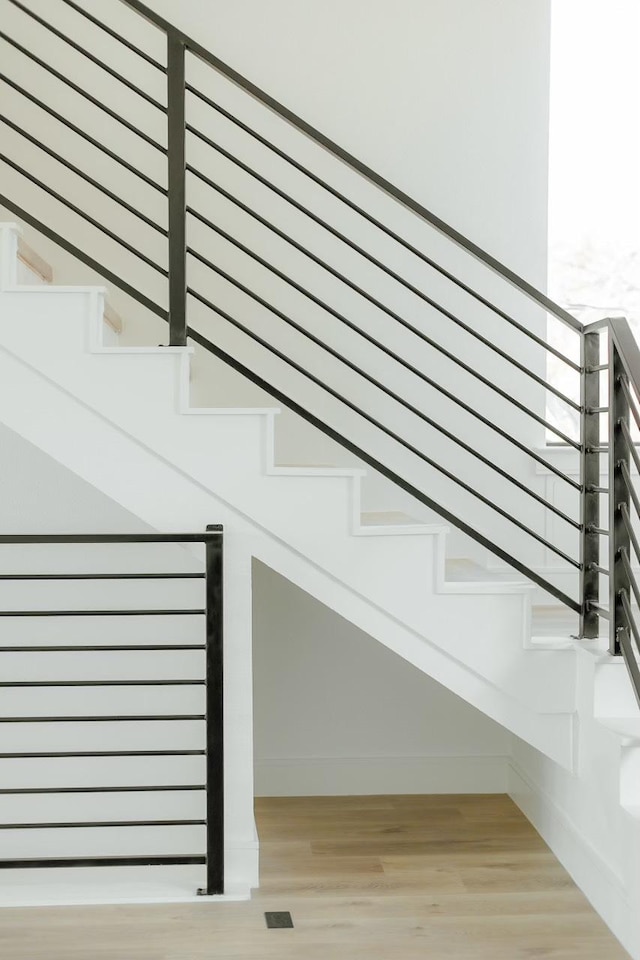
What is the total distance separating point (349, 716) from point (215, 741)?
1.19 meters

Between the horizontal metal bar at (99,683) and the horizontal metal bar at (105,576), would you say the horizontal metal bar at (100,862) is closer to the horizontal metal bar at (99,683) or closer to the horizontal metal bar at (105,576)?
the horizontal metal bar at (99,683)

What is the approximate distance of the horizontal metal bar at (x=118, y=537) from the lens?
2738mm

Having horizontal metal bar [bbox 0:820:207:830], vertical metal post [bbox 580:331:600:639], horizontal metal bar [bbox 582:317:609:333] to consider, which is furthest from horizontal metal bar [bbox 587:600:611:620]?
horizontal metal bar [bbox 0:820:207:830]

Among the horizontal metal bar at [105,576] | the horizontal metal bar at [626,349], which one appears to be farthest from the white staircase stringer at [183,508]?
the horizontal metal bar at [626,349]

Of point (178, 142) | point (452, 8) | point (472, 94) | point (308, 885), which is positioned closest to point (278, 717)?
point (308, 885)

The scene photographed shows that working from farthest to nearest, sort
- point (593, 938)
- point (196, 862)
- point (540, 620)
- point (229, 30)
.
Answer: point (229, 30) < point (540, 620) < point (196, 862) < point (593, 938)

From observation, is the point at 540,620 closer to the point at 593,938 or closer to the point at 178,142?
the point at 593,938

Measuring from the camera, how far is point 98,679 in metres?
3.01

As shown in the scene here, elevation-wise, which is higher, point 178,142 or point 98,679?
point 178,142

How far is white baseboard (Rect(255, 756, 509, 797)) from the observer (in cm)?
389

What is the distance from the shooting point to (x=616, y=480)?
2670 mm

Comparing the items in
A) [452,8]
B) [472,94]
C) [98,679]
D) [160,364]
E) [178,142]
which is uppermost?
[452,8]

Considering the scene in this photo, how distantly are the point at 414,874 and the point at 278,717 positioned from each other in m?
1.01

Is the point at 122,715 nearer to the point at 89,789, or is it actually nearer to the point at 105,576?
the point at 89,789
